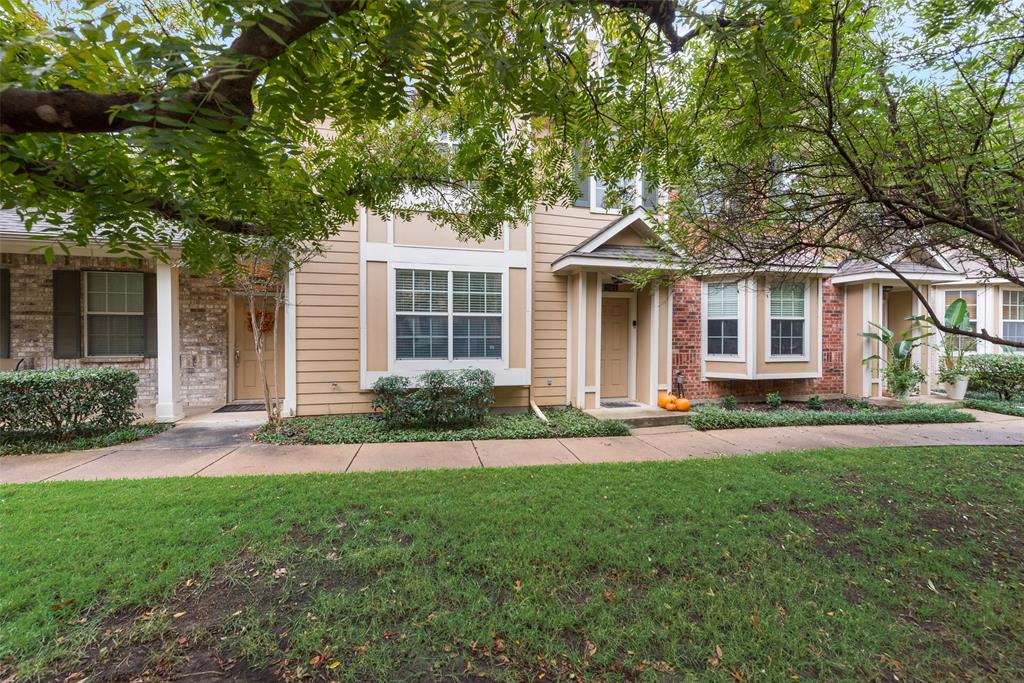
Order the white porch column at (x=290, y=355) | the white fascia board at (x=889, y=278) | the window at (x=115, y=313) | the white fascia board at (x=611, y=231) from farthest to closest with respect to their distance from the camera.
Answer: the white fascia board at (x=889, y=278), the white fascia board at (x=611, y=231), the window at (x=115, y=313), the white porch column at (x=290, y=355)

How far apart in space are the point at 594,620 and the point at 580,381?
5.75 m

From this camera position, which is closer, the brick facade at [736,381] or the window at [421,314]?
the window at [421,314]

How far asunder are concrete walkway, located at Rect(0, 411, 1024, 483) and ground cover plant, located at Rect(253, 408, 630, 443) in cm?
19

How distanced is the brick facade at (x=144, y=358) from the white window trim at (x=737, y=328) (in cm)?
984

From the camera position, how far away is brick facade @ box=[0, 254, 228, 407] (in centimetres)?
701

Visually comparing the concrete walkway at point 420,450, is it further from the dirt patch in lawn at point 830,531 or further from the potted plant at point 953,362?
the potted plant at point 953,362

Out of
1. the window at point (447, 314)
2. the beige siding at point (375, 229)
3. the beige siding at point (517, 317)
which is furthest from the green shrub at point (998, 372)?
the beige siding at point (375, 229)

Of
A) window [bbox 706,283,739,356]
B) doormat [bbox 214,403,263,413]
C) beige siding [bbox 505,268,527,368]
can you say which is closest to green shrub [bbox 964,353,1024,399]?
window [bbox 706,283,739,356]

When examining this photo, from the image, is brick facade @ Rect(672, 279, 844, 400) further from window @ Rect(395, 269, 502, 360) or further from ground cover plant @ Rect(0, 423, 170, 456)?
ground cover plant @ Rect(0, 423, 170, 456)

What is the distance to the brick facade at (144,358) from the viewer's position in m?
7.01

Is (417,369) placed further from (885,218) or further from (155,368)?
(885,218)

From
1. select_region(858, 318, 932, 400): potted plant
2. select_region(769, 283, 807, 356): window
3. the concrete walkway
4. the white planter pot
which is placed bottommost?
the concrete walkway

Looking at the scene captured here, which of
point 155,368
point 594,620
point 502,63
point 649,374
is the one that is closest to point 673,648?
point 594,620

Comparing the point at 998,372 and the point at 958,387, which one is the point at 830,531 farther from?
the point at 998,372
